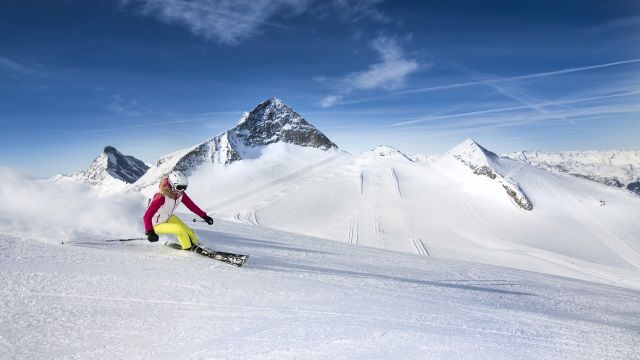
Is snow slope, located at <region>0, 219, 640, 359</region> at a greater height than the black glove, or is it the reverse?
the black glove

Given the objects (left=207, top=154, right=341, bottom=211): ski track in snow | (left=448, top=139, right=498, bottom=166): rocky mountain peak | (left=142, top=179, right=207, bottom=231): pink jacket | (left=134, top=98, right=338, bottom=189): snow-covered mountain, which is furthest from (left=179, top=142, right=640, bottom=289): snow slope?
(left=142, top=179, right=207, bottom=231): pink jacket

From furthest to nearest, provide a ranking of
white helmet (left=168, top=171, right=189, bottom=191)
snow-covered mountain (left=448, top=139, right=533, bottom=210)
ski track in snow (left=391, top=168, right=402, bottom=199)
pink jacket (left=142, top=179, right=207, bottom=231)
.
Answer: ski track in snow (left=391, top=168, right=402, bottom=199), snow-covered mountain (left=448, top=139, right=533, bottom=210), white helmet (left=168, top=171, right=189, bottom=191), pink jacket (left=142, top=179, right=207, bottom=231)

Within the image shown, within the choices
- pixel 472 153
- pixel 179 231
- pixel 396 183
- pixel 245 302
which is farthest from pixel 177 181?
pixel 472 153

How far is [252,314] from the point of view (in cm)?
521

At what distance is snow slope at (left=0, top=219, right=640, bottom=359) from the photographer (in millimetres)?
4184

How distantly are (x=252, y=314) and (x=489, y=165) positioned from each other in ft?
245

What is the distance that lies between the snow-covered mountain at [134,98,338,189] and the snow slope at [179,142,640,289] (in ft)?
20.8

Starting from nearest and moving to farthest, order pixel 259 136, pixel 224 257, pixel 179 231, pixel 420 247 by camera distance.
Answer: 1. pixel 224 257
2. pixel 179 231
3. pixel 420 247
4. pixel 259 136

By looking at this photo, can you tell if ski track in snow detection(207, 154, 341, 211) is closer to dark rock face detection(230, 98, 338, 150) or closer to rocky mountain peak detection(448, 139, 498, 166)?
dark rock face detection(230, 98, 338, 150)

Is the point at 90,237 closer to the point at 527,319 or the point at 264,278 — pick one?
the point at 264,278

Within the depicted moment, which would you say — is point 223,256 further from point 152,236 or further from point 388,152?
point 388,152

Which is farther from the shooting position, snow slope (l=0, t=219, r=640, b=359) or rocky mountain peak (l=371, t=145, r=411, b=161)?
rocky mountain peak (l=371, t=145, r=411, b=161)

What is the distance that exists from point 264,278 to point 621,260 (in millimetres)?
46222

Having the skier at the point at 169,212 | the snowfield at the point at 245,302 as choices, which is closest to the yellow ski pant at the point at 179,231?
the skier at the point at 169,212
